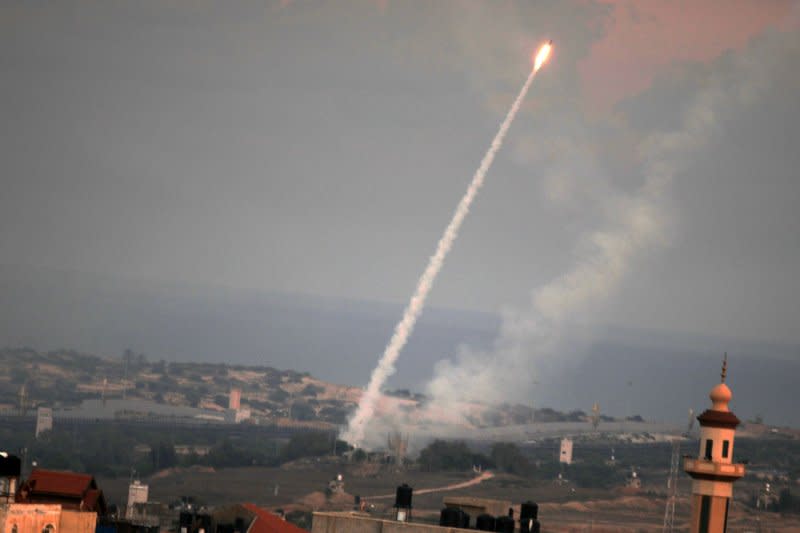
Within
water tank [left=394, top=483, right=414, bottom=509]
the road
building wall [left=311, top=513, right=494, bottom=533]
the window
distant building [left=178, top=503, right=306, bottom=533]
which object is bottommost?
distant building [left=178, top=503, right=306, bottom=533]

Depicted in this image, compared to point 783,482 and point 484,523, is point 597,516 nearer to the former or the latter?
point 783,482

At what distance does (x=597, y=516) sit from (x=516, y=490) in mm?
14232

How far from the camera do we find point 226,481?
608 feet

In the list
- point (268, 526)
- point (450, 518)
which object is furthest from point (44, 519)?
point (450, 518)

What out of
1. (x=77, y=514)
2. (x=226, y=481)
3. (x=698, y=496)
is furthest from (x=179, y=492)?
(x=698, y=496)

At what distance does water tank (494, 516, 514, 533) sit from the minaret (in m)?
7.04

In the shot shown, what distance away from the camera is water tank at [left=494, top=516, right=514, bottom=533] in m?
92.2

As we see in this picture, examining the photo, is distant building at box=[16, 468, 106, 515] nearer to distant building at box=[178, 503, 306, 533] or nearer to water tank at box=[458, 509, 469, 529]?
distant building at box=[178, 503, 306, 533]

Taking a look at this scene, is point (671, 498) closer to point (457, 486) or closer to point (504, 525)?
point (457, 486)

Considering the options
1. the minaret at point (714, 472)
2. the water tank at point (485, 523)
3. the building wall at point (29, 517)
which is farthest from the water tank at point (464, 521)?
the building wall at point (29, 517)

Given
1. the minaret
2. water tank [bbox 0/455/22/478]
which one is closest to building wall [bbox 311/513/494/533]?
the minaret

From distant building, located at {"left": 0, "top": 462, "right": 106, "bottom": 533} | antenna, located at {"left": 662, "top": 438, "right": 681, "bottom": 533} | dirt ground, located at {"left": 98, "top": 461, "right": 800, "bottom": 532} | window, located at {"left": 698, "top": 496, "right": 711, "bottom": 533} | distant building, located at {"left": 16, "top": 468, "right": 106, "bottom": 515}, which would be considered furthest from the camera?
dirt ground, located at {"left": 98, "top": 461, "right": 800, "bottom": 532}

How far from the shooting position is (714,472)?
8850 cm

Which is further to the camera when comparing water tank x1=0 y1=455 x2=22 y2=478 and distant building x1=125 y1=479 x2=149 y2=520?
distant building x1=125 y1=479 x2=149 y2=520
